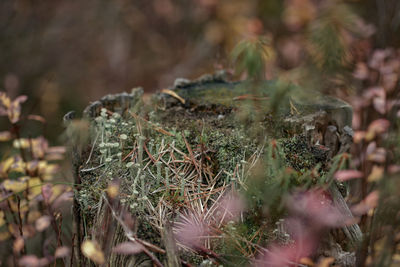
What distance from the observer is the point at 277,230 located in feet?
5.28

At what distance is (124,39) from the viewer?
22.7 feet

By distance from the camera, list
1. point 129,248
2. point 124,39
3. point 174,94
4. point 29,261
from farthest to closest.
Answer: point 124,39
point 174,94
point 29,261
point 129,248

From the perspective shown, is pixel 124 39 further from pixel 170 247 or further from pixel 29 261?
pixel 170 247

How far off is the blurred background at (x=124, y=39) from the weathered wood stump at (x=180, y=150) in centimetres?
304

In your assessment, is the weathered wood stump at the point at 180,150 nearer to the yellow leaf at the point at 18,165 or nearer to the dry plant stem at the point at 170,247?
the dry plant stem at the point at 170,247

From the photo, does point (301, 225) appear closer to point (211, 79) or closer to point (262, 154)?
point (262, 154)

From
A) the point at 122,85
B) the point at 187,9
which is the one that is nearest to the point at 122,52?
the point at 122,85

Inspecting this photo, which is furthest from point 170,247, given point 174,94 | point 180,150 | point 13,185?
point 13,185

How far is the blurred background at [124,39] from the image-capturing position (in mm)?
5531

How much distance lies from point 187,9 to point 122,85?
1.90 metres

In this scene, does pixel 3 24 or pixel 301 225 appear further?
pixel 3 24

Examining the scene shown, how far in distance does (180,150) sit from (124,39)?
5.52 m

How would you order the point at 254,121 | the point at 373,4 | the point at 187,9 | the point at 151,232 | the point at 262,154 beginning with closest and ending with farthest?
the point at 151,232 → the point at 262,154 → the point at 254,121 → the point at 373,4 → the point at 187,9

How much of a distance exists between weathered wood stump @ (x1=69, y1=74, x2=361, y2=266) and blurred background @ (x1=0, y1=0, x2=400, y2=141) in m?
3.04
